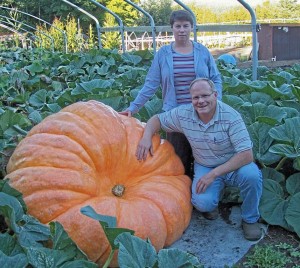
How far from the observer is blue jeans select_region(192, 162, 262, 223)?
2926 millimetres

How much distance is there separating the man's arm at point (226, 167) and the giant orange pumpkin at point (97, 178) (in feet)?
0.45

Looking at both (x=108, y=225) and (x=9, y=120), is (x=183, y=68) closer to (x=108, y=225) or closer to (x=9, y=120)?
(x=9, y=120)

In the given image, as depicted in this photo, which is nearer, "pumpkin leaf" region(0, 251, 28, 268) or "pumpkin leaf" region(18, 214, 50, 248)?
"pumpkin leaf" region(0, 251, 28, 268)

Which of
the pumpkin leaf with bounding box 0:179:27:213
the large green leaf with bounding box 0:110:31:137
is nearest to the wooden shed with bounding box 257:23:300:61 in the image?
the large green leaf with bounding box 0:110:31:137

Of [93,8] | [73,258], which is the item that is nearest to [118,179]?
[73,258]

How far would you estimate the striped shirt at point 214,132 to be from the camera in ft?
9.70

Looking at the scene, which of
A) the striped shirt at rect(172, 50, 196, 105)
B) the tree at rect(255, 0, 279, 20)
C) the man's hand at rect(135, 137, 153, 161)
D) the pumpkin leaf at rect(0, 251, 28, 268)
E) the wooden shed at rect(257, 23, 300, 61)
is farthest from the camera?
the tree at rect(255, 0, 279, 20)

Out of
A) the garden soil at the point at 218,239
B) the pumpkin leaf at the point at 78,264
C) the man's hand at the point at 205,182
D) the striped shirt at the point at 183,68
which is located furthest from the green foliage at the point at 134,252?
the striped shirt at the point at 183,68

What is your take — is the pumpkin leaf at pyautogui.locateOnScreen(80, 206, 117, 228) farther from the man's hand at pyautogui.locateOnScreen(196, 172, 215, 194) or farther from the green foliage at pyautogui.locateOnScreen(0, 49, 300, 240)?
the green foliage at pyautogui.locateOnScreen(0, 49, 300, 240)

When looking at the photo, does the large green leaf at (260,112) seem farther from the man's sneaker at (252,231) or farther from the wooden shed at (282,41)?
the wooden shed at (282,41)

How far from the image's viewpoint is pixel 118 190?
2.86 meters

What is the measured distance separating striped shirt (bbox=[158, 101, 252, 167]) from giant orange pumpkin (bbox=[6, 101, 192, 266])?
16 cm

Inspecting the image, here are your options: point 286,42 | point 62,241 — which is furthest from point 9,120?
point 286,42

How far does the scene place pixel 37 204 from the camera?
103 inches
